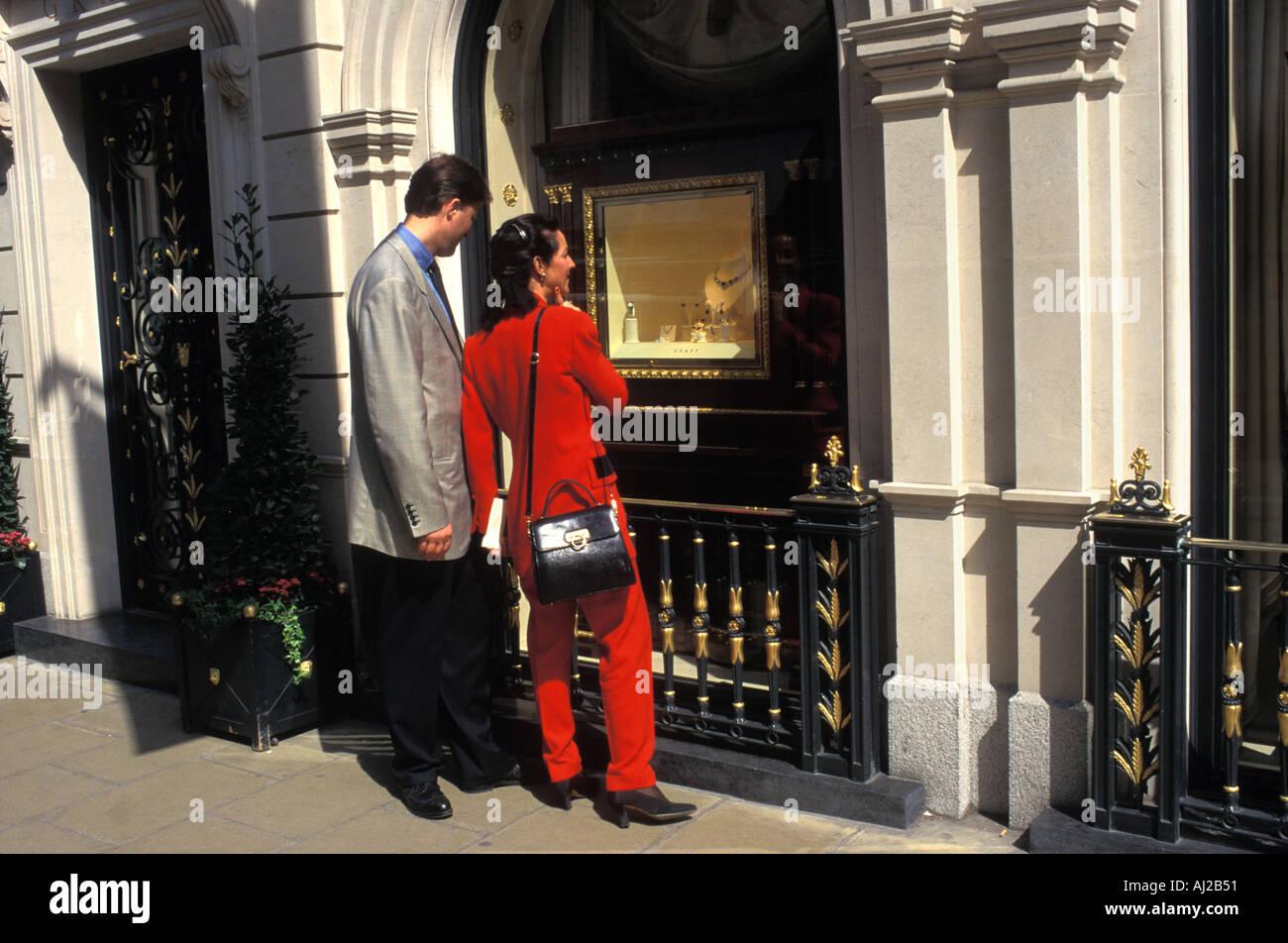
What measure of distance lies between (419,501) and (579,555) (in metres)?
0.68

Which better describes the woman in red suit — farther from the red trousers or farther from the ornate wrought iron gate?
the ornate wrought iron gate

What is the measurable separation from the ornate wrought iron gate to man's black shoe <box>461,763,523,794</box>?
3.19 meters

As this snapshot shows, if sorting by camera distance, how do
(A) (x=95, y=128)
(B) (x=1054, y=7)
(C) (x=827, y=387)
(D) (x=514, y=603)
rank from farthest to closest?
(A) (x=95, y=128)
(D) (x=514, y=603)
(C) (x=827, y=387)
(B) (x=1054, y=7)

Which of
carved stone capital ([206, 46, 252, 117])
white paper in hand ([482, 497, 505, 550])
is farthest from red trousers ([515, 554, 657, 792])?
carved stone capital ([206, 46, 252, 117])

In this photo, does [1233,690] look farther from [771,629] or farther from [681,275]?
[681,275]

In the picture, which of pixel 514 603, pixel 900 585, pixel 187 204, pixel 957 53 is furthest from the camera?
pixel 187 204

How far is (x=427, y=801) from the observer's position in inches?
196

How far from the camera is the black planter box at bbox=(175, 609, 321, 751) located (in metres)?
5.92

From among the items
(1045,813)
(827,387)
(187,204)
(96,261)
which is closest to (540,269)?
(827,387)

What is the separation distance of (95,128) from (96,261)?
2.77ft

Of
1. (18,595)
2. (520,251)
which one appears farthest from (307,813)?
(18,595)

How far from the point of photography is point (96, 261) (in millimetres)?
8109

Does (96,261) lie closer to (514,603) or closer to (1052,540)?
(514,603)

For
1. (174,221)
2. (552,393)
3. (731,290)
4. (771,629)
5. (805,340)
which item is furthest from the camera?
(174,221)
